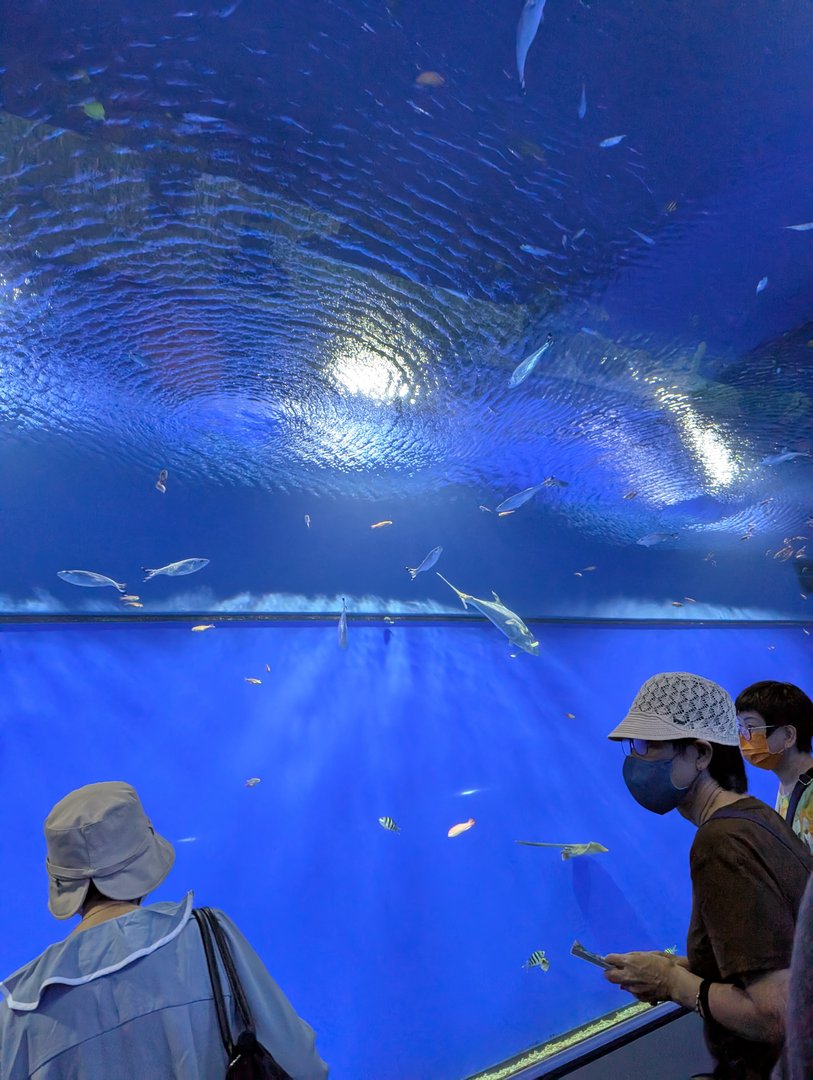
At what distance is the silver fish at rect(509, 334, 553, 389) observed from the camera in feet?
13.3

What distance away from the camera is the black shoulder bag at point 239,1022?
58.7 inches

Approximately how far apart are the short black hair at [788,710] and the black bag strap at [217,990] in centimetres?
248

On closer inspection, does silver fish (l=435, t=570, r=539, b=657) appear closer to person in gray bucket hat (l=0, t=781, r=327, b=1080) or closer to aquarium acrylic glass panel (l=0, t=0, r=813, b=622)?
aquarium acrylic glass panel (l=0, t=0, r=813, b=622)

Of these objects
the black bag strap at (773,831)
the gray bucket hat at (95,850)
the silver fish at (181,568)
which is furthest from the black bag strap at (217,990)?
the silver fish at (181,568)

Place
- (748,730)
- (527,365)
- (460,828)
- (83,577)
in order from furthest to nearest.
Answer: (460,828) < (83,577) < (527,365) < (748,730)

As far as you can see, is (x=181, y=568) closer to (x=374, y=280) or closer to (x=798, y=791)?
(x=374, y=280)

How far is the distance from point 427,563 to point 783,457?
3.50m

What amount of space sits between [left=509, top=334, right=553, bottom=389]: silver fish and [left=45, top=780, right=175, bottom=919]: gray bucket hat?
3.34 metres

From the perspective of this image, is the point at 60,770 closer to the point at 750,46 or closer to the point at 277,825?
the point at 277,825

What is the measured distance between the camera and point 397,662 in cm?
650

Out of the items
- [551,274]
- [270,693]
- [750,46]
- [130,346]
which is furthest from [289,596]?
[750,46]

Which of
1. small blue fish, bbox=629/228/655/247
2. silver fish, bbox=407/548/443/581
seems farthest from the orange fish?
small blue fish, bbox=629/228/655/247

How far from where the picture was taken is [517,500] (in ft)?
20.2

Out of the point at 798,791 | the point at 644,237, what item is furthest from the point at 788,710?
the point at 644,237
